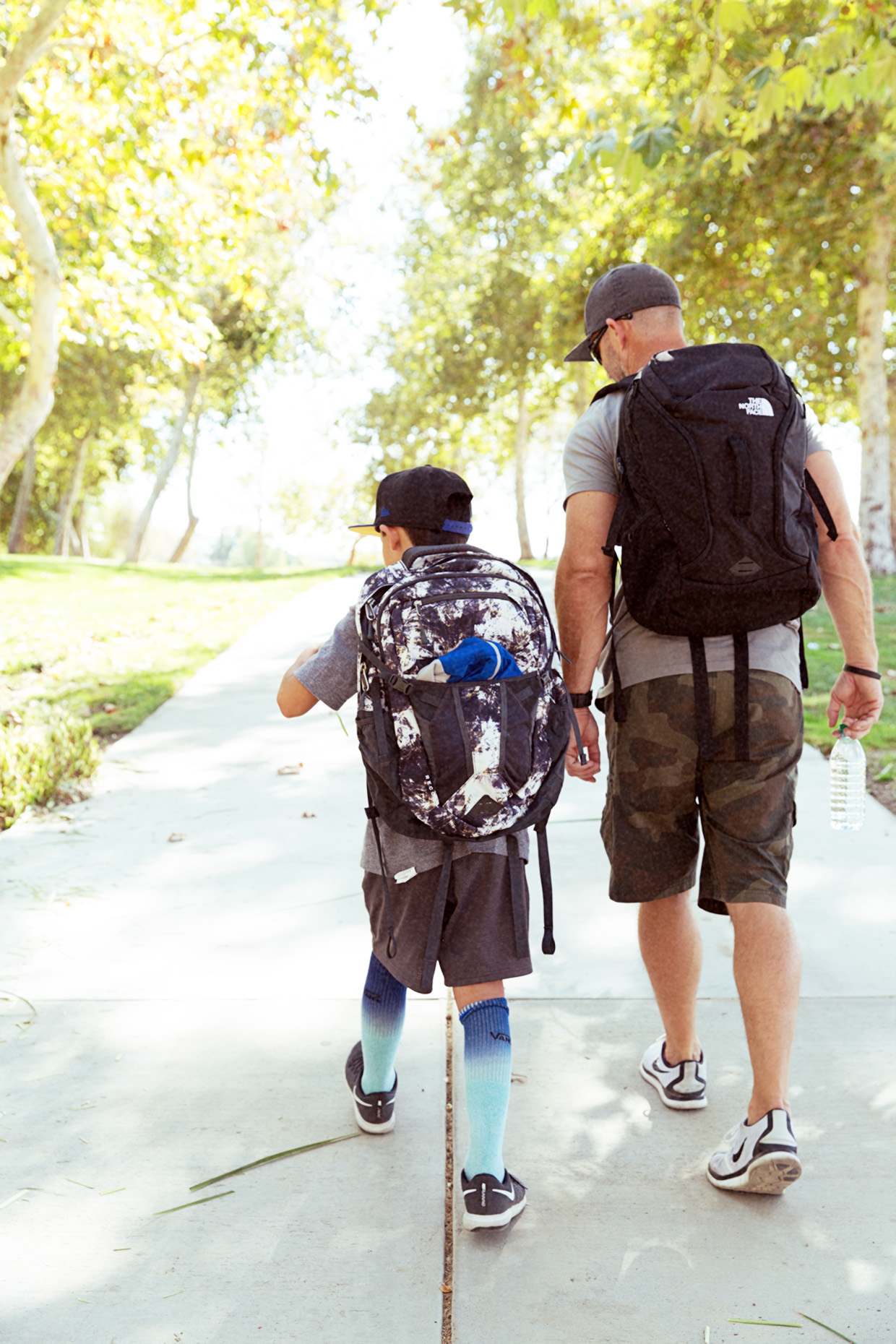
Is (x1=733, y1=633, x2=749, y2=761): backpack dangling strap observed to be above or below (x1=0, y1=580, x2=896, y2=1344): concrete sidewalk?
above

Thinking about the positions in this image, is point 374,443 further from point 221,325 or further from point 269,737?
point 269,737

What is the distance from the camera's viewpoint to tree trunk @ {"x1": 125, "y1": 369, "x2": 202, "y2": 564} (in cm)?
Answer: 2494

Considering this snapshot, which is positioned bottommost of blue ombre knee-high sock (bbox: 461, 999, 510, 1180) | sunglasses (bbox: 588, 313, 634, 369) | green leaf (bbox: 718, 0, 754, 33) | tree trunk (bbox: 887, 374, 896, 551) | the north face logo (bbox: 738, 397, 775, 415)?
blue ombre knee-high sock (bbox: 461, 999, 510, 1180)

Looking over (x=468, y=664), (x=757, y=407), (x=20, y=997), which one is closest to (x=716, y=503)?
(x=757, y=407)

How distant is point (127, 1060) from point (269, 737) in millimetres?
3613

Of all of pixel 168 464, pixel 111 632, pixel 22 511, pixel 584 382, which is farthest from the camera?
pixel 168 464

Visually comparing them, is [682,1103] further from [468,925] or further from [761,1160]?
[468,925]

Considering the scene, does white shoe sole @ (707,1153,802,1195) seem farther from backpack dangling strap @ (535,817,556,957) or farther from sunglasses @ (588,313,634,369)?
sunglasses @ (588,313,634,369)

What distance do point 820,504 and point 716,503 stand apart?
1.10 feet

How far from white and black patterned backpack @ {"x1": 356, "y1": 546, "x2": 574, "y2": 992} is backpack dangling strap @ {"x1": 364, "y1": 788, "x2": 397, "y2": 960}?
3cm

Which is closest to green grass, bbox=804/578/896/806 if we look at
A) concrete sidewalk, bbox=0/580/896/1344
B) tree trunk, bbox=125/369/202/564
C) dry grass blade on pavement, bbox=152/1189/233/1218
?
concrete sidewalk, bbox=0/580/896/1344

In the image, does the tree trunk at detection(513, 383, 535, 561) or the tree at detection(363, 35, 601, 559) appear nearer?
the tree at detection(363, 35, 601, 559)

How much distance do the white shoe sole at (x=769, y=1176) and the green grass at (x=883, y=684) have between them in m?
2.68

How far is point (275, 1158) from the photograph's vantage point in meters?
2.60
